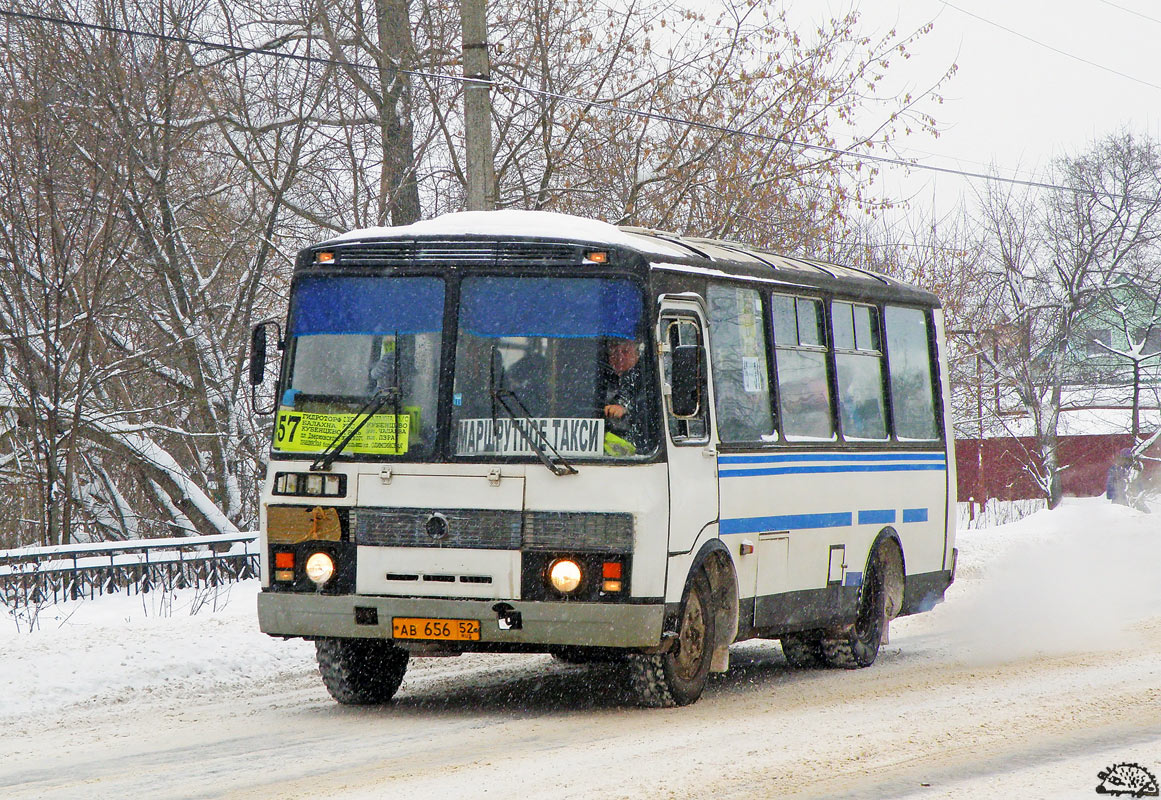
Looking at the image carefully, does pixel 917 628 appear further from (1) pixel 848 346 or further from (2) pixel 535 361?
(2) pixel 535 361

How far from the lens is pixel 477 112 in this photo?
16.2m

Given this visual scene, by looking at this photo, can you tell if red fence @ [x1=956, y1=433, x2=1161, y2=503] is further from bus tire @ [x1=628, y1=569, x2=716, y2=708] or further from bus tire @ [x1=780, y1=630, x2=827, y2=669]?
bus tire @ [x1=628, y1=569, x2=716, y2=708]

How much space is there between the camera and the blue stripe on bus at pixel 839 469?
405 inches

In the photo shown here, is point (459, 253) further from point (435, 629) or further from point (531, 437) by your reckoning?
point (435, 629)

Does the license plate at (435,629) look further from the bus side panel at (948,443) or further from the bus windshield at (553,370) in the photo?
the bus side panel at (948,443)

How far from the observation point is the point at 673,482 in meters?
9.18

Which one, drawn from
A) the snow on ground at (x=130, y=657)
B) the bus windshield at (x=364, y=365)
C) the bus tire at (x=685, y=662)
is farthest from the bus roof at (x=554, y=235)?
the snow on ground at (x=130, y=657)

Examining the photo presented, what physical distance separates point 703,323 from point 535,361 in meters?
1.33

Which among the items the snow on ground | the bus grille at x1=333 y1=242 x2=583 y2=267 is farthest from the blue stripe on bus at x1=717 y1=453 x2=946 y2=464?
the snow on ground

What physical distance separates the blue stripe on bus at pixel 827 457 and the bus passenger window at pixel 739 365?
127 millimetres

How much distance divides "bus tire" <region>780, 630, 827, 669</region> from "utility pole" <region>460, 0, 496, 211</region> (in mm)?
5870

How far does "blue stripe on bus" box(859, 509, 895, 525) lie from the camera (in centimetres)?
1223

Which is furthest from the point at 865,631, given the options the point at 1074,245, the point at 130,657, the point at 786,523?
the point at 1074,245

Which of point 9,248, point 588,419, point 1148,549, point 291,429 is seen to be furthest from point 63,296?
point 1148,549
